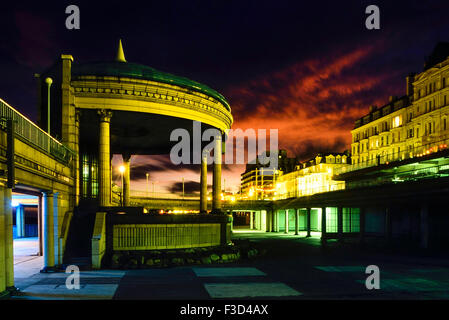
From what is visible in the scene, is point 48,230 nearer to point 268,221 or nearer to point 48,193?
point 48,193

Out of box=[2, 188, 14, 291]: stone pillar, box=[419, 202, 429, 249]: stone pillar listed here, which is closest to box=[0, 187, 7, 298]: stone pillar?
box=[2, 188, 14, 291]: stone pillar

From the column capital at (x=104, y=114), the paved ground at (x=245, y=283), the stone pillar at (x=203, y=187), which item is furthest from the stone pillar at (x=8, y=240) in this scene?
the stone pillar at (x=203, y=187)

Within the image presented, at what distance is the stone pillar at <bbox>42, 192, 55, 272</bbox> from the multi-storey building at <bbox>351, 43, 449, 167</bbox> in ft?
150

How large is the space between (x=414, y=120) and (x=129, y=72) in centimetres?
6111

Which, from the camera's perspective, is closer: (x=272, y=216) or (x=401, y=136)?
(x=401, y=136)

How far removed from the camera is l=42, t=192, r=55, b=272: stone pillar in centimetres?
1981

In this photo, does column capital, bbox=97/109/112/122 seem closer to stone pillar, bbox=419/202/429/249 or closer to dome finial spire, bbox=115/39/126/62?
dome finial spire, bbox=115/39/126/62

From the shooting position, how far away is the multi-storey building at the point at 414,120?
60566 millimetres

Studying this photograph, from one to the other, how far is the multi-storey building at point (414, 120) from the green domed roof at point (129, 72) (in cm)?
3624
